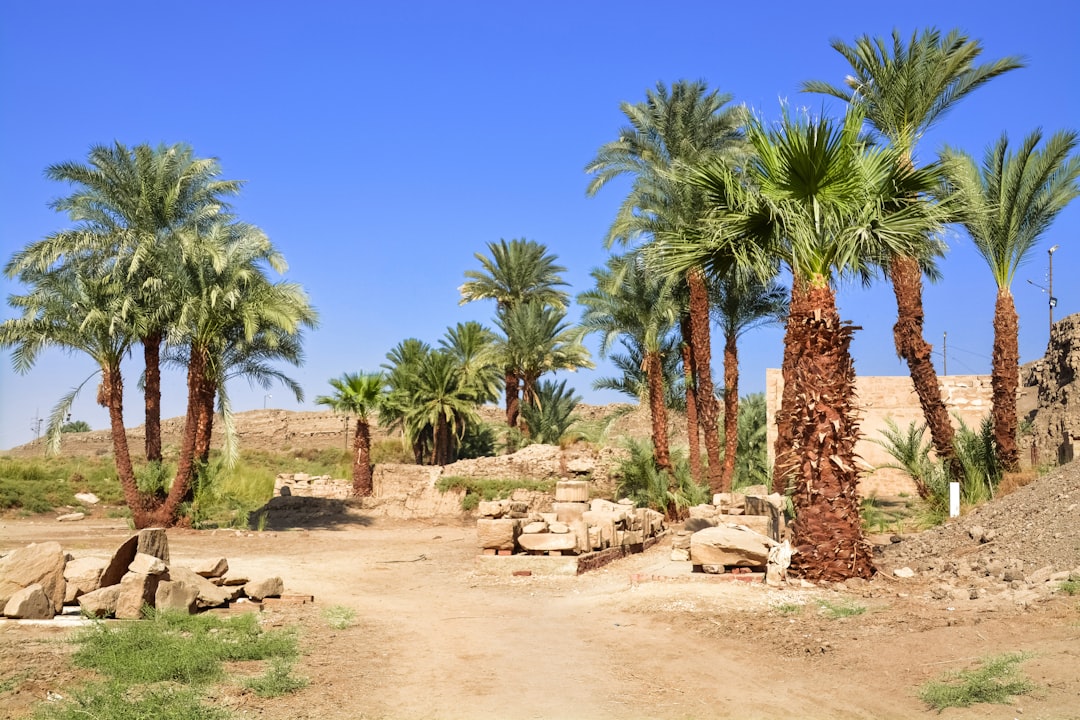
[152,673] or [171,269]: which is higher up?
[171,269]

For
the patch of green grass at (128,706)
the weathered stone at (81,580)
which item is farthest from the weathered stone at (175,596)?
the patch of green grass at (128,706)

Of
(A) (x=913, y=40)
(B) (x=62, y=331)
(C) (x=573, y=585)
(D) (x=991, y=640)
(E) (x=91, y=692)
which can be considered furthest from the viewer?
(B) (x=62, y=331)

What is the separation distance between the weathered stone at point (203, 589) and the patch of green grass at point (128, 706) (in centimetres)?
341

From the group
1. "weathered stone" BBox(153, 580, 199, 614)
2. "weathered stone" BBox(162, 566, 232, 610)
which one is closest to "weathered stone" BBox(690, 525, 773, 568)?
"weathered stone" BBox(162, 566, 232, 610)

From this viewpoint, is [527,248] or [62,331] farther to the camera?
[527,248]

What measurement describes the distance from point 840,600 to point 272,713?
6.57 m

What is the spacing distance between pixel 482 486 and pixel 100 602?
20.7m

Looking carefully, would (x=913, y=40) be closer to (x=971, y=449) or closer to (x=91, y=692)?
(x=971, y=449)

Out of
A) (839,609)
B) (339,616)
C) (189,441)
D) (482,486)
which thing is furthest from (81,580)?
(482,486)

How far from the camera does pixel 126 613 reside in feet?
29.7

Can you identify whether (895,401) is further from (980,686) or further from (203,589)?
(203,589)

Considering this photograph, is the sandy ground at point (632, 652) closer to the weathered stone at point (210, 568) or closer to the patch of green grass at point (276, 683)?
the patch of green grass at point (276, 683)

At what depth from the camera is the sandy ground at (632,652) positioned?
21.6 ft

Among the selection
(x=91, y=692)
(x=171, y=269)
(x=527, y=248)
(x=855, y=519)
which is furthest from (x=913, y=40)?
(x=527, y=248)
